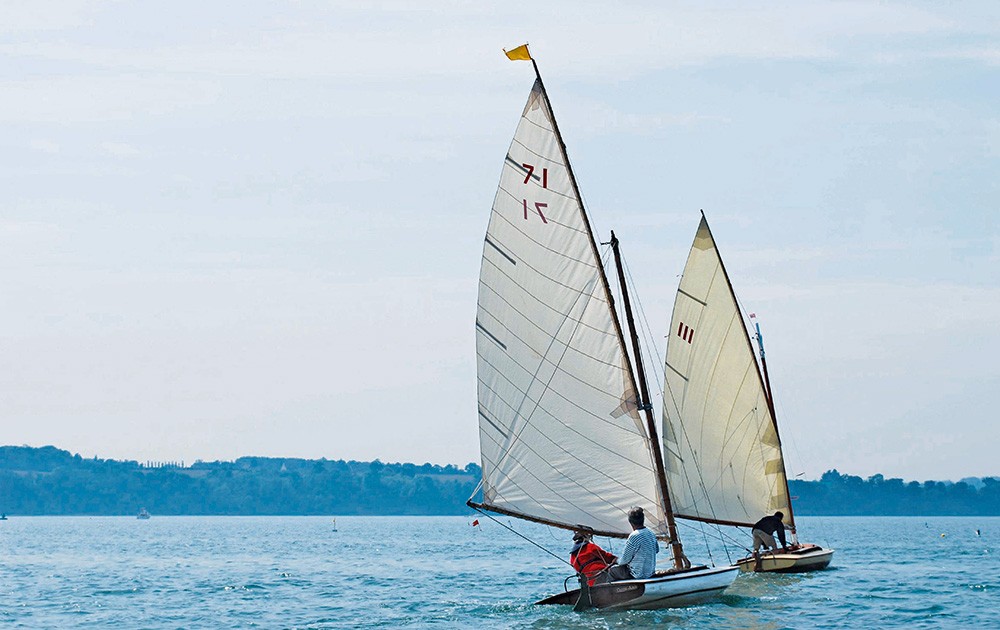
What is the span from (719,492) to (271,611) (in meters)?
14.8

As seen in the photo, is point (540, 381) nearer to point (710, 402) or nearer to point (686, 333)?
point (686, 333)

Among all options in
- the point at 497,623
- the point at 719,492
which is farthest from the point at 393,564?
the point at 497,623

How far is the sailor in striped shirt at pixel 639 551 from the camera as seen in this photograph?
95.3ft

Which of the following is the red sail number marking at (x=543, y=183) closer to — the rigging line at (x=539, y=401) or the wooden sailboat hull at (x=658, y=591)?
the rigging line at (x=539, y=401)

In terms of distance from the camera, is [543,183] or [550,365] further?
[550,365]

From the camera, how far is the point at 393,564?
67.0 meters

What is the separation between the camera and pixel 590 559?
1201 inches

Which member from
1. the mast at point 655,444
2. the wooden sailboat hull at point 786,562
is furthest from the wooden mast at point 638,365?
the wooden sailboat hull at point 786,562

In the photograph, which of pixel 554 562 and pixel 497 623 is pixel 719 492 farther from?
pixel 554 562

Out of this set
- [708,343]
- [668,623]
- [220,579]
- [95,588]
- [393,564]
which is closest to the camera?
[668,623]

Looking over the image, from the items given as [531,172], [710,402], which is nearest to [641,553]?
[531,172]

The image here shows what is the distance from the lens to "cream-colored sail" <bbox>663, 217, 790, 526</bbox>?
4444 centimetres

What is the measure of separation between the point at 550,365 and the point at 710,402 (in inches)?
603

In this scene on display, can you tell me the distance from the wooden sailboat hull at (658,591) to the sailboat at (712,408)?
539 inches
